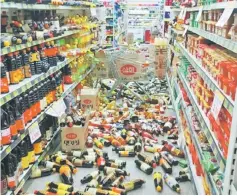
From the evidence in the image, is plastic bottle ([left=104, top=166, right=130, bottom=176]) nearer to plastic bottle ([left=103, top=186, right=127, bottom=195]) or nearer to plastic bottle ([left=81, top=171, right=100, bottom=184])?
plastic bottle ([left=81, top=171, right=100, bottom=184])

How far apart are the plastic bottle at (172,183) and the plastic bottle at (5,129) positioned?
153 centimetres

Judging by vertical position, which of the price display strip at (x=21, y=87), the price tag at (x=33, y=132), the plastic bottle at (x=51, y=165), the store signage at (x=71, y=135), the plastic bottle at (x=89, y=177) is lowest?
the plastic bottle at (x=89, y=177)

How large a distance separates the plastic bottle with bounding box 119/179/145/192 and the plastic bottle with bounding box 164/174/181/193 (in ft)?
0.84

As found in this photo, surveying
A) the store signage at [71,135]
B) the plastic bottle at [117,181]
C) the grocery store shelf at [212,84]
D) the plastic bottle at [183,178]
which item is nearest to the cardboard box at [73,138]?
the store signage at [71,135]

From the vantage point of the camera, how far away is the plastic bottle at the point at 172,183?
9.85 ft

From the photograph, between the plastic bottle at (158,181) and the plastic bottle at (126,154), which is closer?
the plastic bottle at (158,181)

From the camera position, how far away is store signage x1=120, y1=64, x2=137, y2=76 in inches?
219

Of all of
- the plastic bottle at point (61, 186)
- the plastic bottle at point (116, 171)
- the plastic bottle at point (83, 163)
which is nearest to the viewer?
the plastic bottle at point (61, 186)

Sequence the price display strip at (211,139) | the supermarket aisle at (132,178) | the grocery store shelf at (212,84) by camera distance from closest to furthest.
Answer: the grocery store shelf at (212,84), the price display strip at (211,139), the supermarket aisle at (132,178)

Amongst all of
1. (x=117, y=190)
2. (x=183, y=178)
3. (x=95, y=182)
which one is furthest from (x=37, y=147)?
(x=183, y=178)

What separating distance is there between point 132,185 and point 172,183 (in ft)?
1.26

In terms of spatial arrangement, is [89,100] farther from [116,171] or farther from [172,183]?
[172,183]

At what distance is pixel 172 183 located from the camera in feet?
10.0

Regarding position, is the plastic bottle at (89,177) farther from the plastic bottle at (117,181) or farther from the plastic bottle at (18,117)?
the plastic bottle at (18,117)
